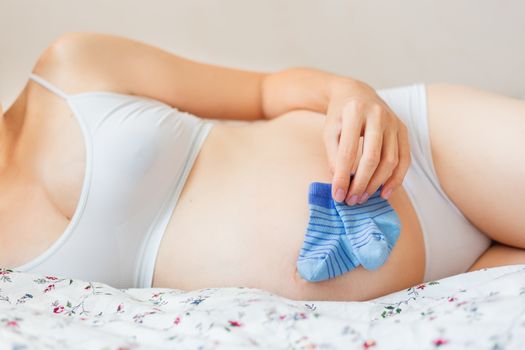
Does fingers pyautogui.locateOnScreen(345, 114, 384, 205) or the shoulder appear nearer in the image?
fingers pyautogui.locateOnScreen(345, 114, 384, 205)

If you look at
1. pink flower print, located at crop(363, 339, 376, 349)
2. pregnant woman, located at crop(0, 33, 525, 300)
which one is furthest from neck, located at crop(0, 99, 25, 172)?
pink flower print, located at crop(363, 339, 376, 349)

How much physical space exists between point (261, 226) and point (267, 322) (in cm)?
23

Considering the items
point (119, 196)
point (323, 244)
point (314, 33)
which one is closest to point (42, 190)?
point (119, 196)

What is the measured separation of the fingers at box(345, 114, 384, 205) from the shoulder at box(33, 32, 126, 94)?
39cm

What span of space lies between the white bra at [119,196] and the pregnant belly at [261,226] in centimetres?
3

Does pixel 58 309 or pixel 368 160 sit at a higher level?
pixel 368 160

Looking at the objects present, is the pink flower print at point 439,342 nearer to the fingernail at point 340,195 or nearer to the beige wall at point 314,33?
the fingernail at point 340,195

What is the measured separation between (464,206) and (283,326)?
396 mm

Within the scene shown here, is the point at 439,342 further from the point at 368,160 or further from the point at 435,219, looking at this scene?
the point at 435,219

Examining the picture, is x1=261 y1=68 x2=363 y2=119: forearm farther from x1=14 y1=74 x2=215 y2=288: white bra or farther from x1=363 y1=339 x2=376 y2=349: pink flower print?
x1=363 y1=339 x2=376 y2=349: pink flower print

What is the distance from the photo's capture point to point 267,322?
524 mm

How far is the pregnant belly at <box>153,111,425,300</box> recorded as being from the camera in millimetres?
716

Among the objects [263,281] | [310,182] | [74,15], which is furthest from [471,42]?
[74,15]

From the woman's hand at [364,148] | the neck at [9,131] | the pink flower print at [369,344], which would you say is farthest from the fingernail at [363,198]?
the neck at [9,131]
